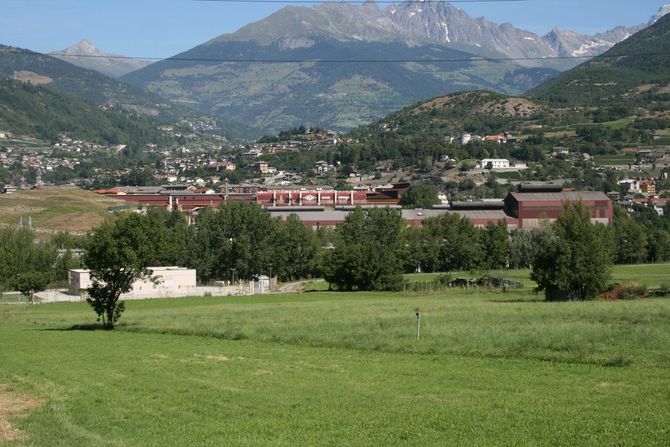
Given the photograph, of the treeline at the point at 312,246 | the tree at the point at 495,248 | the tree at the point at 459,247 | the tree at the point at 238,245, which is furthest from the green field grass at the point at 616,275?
the tree at the point at 238,245

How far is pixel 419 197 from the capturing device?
545ft

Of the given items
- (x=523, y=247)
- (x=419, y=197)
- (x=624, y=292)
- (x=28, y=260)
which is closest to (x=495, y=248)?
(x=523, y=247)

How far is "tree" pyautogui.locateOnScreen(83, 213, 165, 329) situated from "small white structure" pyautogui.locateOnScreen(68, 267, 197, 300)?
30.9 metres

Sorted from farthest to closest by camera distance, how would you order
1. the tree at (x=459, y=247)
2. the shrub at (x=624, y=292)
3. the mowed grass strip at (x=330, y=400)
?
the tree at (x=459, y=247)
the shrub at (x=624, y=292)
the mowed grass strip at (x=330, y=400)

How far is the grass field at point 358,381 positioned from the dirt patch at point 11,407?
0.07 metres

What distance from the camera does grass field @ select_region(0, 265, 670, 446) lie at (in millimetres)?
16938

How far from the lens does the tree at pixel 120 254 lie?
1684 inches

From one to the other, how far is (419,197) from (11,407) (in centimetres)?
14807

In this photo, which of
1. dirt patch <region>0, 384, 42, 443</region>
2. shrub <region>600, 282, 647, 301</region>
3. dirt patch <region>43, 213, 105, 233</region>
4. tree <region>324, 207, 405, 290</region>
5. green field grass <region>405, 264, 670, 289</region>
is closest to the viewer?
dirt patch <region>0, 384, 42, 443</region>

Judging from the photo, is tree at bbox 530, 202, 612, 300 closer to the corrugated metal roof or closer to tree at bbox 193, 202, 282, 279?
tree at bbox 193, 202, 282, 279

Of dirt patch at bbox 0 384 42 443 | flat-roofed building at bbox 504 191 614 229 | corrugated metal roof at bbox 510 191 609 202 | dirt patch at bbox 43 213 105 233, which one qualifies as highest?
corrugated metal roof at bbox 510 191 609 202

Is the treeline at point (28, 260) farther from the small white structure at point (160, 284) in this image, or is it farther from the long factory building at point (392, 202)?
the long factory building at point (392, 202)

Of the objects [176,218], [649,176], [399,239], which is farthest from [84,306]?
[649,176]

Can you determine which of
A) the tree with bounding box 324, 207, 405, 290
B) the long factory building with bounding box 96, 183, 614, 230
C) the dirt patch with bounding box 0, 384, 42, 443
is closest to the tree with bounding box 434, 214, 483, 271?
the long factory building with bounding box 96, 183, 614, 230
